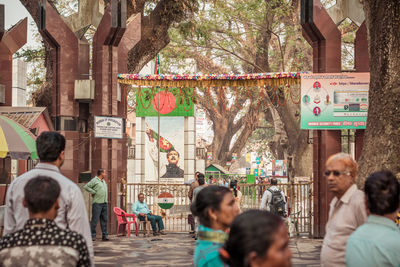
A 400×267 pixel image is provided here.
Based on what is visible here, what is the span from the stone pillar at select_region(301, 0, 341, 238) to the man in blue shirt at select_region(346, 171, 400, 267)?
42.4 feet

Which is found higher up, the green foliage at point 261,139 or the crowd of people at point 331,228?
the green foliage at point 261,139

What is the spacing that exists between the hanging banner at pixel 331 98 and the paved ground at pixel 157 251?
3.11 meters

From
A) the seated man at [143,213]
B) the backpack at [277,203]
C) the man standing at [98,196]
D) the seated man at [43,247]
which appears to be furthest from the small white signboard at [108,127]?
the seated man at [43,247]

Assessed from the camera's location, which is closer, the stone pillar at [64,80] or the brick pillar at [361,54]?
the brick pillar at [361,54]

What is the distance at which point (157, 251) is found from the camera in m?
14.2

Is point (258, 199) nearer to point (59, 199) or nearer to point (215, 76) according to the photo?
point (215, 76)

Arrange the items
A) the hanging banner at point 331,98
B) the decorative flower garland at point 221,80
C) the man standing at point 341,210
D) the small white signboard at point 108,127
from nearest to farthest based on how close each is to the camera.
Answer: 1. the man standing at point 341,210
2. the hanging banner at point 331,98
3. the decorative flower garland at point 221,80
4. the small white signboard at point 108,127

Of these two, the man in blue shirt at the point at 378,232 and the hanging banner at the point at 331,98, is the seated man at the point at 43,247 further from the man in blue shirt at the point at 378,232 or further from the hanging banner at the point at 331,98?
the hanging banner at the point at 331,98

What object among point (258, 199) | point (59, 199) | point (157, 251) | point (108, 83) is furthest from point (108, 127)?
point (59, 199)

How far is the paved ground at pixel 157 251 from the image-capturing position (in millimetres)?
12273

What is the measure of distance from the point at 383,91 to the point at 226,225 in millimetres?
5385

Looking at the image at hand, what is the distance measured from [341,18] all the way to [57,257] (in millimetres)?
15513

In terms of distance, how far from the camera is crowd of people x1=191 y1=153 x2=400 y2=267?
8.10 feet

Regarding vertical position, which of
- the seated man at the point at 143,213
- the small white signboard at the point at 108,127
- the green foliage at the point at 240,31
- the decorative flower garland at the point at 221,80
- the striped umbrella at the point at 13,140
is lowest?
the seated man at the point at 143,213
